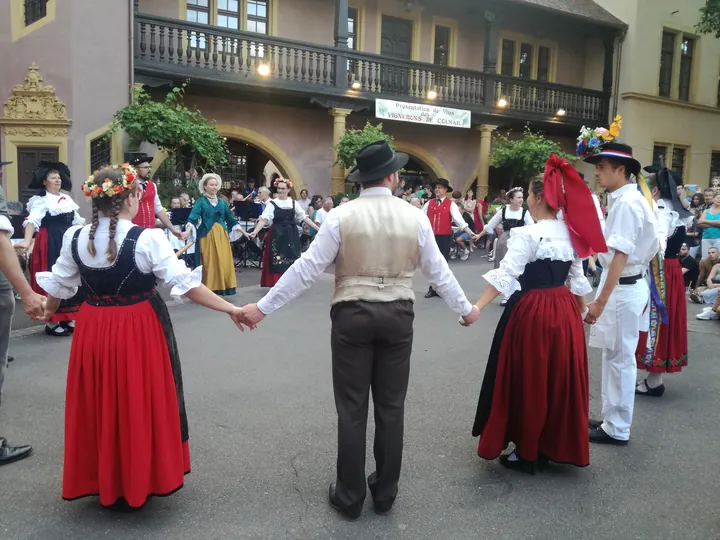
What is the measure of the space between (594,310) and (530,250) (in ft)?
2.20

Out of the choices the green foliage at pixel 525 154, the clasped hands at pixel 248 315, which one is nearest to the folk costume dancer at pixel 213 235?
the clasped hands at pixel 248 315

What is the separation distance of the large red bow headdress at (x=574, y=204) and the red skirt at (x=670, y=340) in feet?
6.06

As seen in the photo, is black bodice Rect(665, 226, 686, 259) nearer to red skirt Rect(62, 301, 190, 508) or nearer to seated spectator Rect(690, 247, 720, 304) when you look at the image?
red skirt Rect(62, 301, 190, 508)

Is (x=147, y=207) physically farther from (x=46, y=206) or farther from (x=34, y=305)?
(x=34, y=305)

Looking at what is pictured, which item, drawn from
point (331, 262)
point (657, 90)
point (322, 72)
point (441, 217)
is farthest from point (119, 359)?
point (657, 90)

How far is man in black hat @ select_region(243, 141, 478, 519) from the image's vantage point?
3045 mm

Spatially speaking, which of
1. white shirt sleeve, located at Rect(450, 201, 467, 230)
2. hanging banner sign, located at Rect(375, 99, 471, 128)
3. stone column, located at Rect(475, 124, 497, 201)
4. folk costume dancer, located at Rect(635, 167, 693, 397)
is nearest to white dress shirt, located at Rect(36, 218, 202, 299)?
folk costume dancer, located at Rect(635, 167, 693, 397)

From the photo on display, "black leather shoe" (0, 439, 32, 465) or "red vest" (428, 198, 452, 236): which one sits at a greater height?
"red vest" (428, 198, 452, 236)

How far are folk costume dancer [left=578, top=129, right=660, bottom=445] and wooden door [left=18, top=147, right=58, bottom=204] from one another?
1231 centimetres

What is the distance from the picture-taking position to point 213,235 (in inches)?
355

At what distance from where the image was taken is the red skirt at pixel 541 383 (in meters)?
3.53

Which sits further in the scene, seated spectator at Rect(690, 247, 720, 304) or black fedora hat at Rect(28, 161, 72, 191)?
seated spectator at Rect(690, 247, 720, 304)

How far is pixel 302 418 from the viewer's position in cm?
444

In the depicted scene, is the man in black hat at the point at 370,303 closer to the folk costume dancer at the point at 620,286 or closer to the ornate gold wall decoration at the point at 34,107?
the folk costume dancer at the point at 620,286
